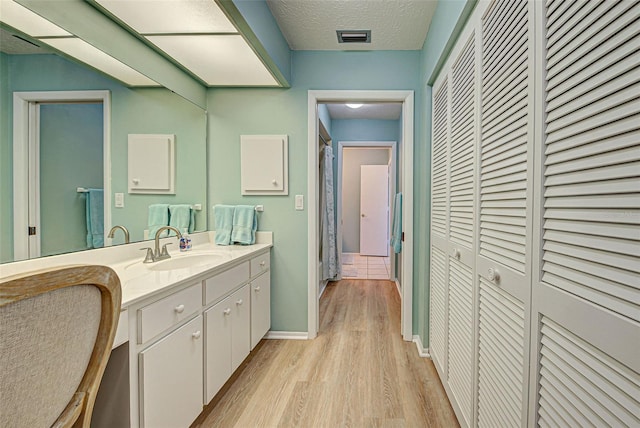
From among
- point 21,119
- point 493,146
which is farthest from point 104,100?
point 493,146

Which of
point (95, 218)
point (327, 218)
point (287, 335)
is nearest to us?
point (95, 218)

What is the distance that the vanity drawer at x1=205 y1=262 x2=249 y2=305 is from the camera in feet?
5.16

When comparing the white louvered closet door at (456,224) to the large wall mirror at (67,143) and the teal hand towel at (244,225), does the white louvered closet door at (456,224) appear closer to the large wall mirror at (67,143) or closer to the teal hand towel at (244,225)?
the teal hand towel at (244,225)

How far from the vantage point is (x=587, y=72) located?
0.66 meters

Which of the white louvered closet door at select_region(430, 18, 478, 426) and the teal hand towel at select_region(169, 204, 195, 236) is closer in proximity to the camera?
the white louvered closet door at select_region(430, 18, 478, 426)

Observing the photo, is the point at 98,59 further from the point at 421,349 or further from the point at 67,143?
the point at 421,349

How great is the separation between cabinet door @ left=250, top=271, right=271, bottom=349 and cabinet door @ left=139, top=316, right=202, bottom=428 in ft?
2.25

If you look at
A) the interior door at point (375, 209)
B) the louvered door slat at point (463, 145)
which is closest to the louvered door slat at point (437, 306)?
the louvered door slat at point (463, 145)

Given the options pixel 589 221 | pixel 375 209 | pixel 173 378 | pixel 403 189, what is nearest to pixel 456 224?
pixel 403 189

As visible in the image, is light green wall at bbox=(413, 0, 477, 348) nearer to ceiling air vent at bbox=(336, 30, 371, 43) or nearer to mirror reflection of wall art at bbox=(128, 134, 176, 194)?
ceiling air vent at bbox=(336, 30, 371, 43)

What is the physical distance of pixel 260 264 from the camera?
231 cm

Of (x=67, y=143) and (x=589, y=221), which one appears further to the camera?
(x=67, y=143)

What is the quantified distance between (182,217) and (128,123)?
76 centimetres

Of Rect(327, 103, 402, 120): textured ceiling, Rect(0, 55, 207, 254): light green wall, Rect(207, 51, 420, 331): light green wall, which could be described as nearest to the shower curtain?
Rect(327, 103, 402, 120): textured ceiling
